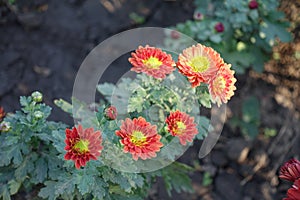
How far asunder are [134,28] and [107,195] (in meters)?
1.66

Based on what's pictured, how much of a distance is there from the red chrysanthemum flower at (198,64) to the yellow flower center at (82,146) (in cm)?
41

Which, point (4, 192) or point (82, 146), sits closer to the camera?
point (82, 146)

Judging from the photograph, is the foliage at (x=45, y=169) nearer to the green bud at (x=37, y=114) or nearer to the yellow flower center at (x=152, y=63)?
the green bud at (x=37, y=114)

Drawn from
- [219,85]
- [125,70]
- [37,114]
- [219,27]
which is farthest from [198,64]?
[125,70]

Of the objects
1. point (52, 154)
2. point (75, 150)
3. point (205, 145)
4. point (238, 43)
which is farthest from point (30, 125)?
point (238, 43)

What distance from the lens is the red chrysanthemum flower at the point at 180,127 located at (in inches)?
65.6

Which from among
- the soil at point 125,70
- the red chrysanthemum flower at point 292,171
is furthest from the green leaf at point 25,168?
the red chrysanthemum flower at point 292,171

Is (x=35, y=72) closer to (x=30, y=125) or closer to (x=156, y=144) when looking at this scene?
(x=30, y=125)

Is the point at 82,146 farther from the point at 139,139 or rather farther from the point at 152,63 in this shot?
the point at 152,63

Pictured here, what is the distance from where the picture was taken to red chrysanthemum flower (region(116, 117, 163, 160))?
1545mm

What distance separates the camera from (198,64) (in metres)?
1.67

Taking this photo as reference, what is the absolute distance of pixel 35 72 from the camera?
290cm

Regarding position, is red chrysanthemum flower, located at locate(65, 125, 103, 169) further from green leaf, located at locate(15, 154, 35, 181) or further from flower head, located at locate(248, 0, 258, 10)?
flower head, located at locate(248, 0, 258, 10)

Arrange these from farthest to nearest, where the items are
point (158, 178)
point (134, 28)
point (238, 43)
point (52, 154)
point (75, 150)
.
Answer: point (134, 28), point (238, 43), point (158, 178), point (52, 154), point (75, 150)
